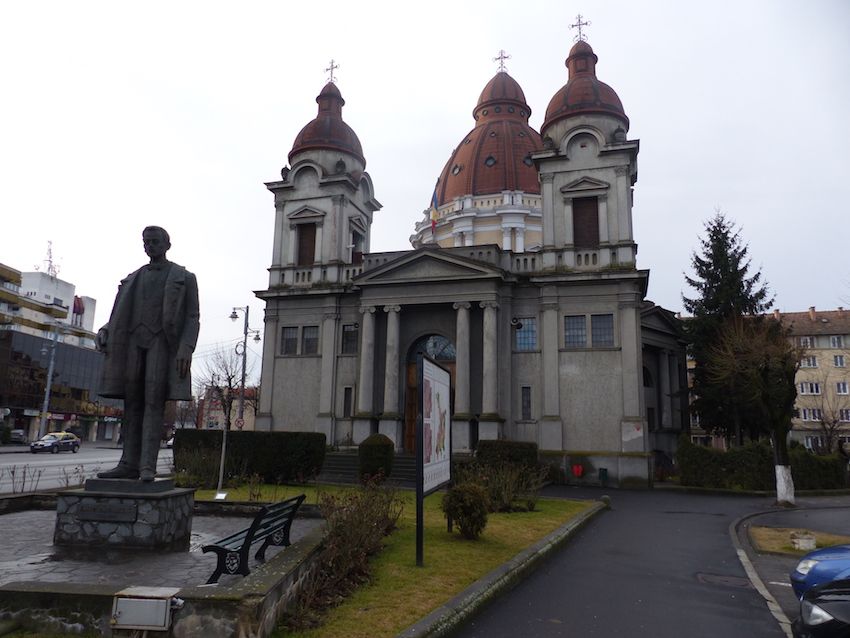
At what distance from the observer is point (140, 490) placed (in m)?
8.50

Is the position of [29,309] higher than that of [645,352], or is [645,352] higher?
[29,309]

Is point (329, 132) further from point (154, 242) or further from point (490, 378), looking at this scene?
point (154, 242)

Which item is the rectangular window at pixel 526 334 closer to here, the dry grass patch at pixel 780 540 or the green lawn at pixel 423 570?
the green lawn at pixel 423 570

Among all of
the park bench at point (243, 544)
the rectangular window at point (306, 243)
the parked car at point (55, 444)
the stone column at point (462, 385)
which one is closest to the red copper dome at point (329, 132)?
the rectangular window at point (306, 243)

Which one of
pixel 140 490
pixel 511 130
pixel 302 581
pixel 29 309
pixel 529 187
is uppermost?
pixel 511 130

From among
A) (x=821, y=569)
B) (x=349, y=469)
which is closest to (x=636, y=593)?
(x=821, y=569)

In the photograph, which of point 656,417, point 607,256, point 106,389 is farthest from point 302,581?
point 656,417

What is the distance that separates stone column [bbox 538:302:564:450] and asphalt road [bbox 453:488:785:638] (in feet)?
37.5

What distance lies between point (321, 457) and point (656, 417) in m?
20.9

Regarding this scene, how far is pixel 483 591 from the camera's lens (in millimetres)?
7914

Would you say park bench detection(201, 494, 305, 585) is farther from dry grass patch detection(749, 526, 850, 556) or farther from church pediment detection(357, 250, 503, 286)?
church pediment detection(357, 250, 503, 286)

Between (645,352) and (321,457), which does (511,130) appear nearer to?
(645,352)

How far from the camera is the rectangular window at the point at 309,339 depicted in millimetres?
32438

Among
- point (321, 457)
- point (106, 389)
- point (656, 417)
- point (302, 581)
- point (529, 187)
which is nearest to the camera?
point (302, 581)
